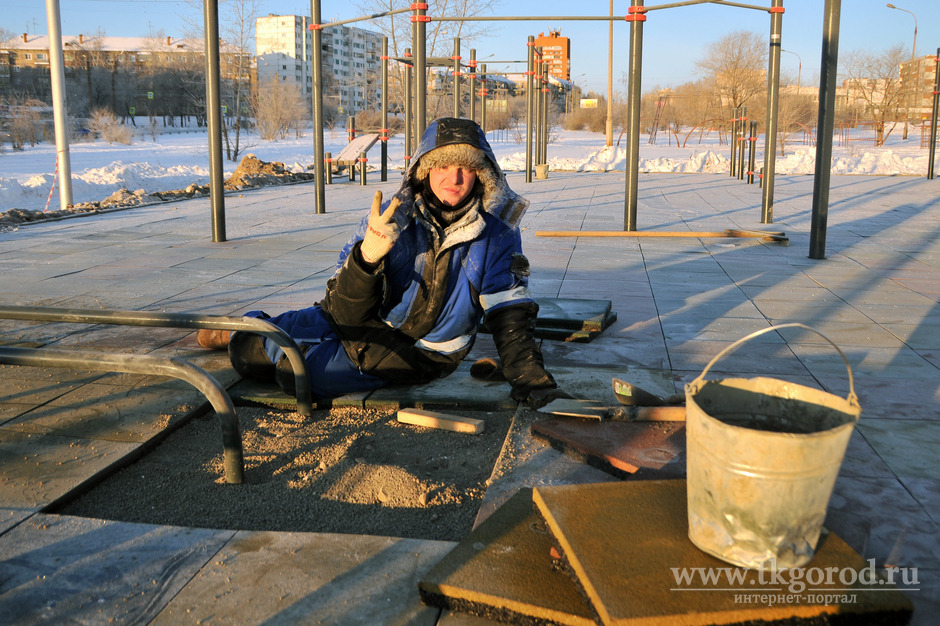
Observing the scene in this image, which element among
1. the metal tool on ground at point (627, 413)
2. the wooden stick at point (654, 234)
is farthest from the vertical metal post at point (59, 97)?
the metal tool on ground at point (627, 413)

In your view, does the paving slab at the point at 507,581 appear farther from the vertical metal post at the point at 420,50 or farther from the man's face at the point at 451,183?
the vertical metal post at the point at 420,50

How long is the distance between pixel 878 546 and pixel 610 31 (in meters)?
38.4

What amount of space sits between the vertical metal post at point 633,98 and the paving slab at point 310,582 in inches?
283

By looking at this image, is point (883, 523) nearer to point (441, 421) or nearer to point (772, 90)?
point (441, 421)

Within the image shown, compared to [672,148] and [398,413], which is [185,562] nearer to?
[398,413]

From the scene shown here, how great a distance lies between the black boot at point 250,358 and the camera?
3.55 meters

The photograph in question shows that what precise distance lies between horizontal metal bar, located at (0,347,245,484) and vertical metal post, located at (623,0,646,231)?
6.90 metres

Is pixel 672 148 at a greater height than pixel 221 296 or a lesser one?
greater

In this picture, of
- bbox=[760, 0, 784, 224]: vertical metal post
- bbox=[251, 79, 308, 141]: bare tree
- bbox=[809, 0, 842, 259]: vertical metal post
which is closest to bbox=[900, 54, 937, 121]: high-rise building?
bbox=[760, 0, 784, 224]: vertical metal post

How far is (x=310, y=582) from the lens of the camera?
6.50ft

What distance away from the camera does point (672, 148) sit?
1358 inches

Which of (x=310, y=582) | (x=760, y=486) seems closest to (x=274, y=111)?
(x=310, y=582)

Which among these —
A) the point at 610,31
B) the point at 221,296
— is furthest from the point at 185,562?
the point at 610,31

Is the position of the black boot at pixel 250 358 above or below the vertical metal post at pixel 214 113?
below
